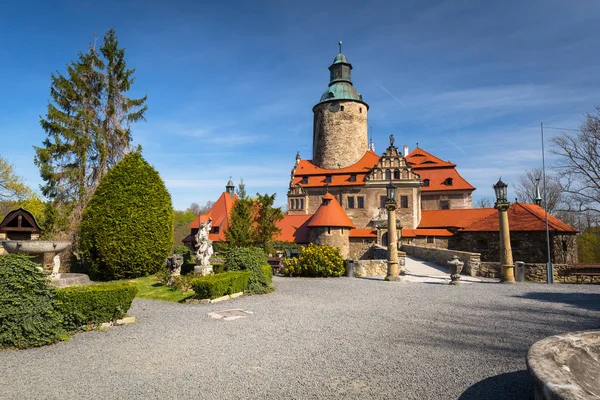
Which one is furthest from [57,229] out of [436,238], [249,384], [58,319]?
[436,238]

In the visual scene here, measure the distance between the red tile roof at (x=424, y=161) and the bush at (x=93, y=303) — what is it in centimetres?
3919

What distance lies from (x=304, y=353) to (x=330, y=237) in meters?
22.7

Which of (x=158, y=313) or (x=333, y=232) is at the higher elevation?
(x=333, y=232)

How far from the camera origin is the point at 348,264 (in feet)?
63.9

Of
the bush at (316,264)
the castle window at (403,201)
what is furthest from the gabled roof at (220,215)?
the castle window at (403,201)

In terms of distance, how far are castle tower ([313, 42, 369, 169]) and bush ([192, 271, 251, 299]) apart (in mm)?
33459

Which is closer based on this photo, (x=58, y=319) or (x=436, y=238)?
(x=58, y=319)

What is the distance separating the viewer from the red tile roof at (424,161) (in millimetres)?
42031

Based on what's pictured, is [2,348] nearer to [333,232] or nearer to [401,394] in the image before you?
[401,394]

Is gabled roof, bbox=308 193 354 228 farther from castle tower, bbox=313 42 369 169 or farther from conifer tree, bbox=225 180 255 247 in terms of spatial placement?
castle tower, bbox=313 42 369 169

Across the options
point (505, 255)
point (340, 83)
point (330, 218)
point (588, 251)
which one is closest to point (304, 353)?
point (505, 255)

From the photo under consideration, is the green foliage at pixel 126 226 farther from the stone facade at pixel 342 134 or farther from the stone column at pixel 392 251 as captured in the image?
the stone facade at pixel 342 134

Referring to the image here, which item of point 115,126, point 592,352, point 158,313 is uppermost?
point 115,126

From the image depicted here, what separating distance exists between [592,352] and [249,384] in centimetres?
463
